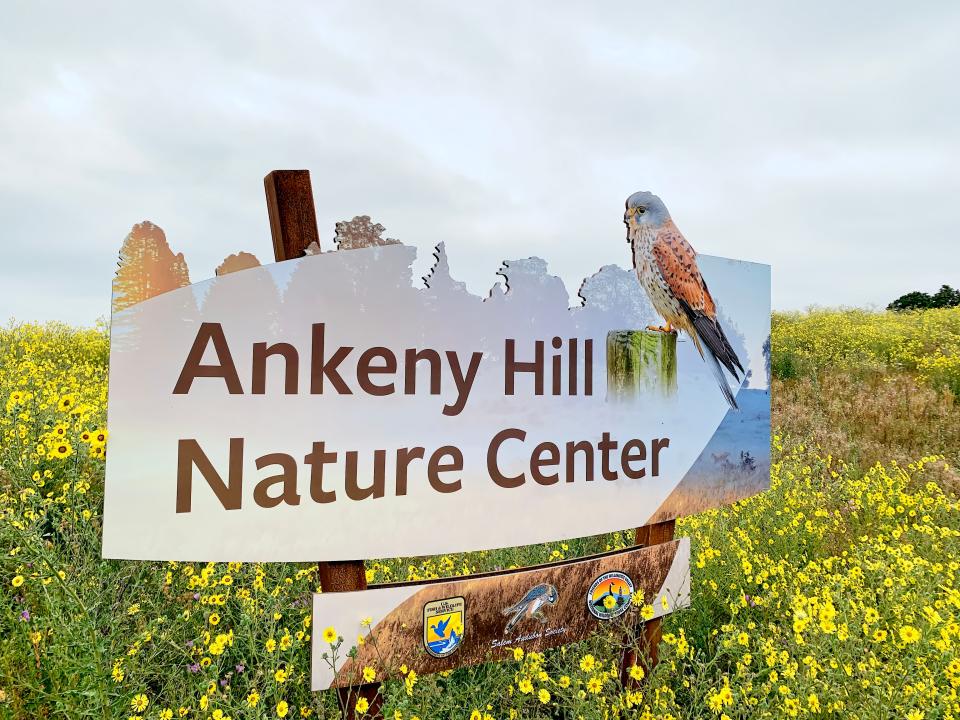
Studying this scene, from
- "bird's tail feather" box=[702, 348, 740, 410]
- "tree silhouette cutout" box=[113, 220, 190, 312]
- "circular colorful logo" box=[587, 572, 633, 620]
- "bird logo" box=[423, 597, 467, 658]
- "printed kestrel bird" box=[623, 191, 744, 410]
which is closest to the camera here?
"tree silhouette cutout" box=[113, 220, 190, 312]

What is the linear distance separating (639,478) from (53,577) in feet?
7.97

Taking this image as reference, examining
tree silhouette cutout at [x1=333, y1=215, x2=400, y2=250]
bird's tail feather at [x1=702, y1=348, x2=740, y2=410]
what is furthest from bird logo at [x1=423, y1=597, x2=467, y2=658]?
bird's tail feather at [x1=702, y1=348, x2=740, y2=410]

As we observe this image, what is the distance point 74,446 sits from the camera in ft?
8.69

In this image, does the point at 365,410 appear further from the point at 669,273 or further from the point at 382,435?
the point at 669,273

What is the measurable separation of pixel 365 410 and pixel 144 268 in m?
0.85

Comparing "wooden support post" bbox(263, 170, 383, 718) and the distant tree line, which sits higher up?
the distant tree line

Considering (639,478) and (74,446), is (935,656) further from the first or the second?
(74,446)

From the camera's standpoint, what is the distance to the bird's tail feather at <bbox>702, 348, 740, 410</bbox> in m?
2.94

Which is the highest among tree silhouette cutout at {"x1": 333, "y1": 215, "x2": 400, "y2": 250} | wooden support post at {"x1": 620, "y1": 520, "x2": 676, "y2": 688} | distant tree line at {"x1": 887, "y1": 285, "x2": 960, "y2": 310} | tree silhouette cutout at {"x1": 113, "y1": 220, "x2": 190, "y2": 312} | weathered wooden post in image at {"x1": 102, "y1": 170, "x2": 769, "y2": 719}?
distant tree line at {"x1": 887, "y1": 285, "x2": 960, "y2": 310}

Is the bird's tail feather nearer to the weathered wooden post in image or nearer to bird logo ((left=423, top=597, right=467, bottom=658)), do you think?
the weathered wooden post in image

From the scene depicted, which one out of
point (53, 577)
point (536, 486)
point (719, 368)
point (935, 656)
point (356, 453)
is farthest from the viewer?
point (719, 368)

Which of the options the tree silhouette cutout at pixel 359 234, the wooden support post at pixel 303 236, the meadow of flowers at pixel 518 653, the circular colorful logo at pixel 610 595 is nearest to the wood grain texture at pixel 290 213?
the wooden support post at pixel 303 236

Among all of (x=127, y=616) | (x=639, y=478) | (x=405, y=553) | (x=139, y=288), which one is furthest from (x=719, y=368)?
(x=127, y=616)

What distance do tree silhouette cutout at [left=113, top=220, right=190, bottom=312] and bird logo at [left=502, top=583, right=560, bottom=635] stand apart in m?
1.77
